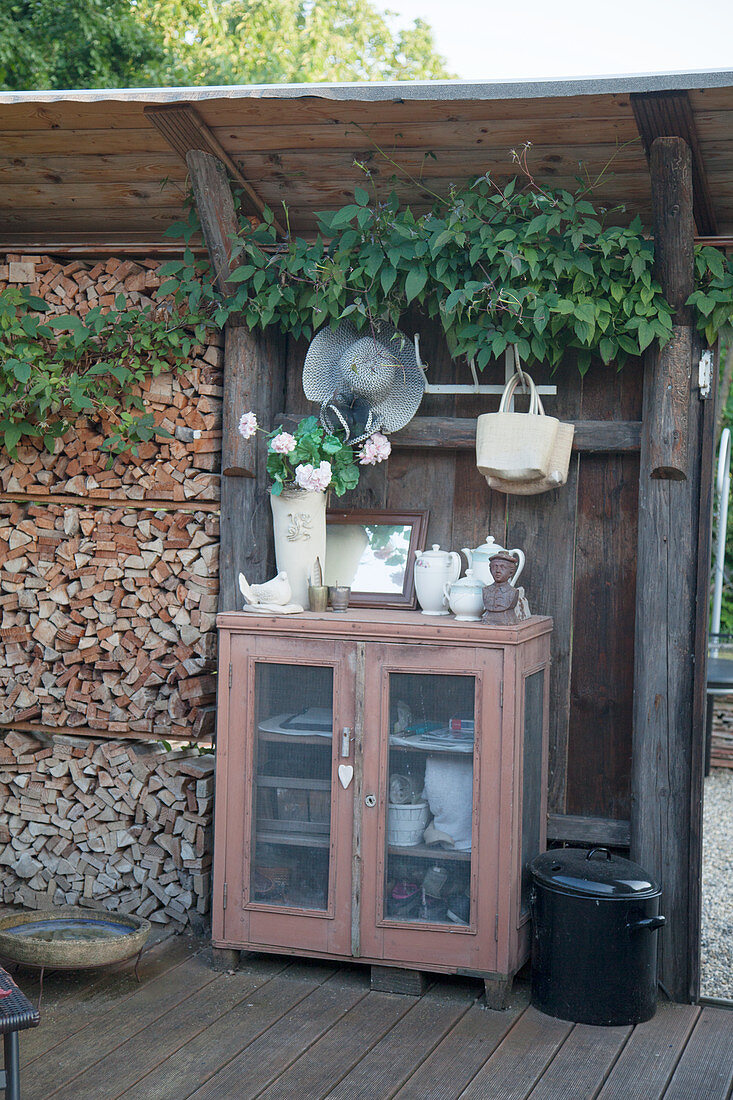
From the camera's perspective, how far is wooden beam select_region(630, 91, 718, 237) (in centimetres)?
268

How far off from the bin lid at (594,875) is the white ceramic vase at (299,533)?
47.0 inches

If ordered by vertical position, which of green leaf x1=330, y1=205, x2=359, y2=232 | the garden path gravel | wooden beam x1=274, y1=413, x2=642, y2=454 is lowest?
the garden path gravel

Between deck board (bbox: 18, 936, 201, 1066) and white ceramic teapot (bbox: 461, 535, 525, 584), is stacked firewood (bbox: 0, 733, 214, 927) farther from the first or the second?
white ceramic teapot (bbox: 461, 535, 525, 584)

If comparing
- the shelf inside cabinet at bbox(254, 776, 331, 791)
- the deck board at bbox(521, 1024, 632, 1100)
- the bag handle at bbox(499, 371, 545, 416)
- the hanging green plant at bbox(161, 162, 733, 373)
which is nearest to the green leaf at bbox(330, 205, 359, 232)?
the hanging green plant at bbox(161, 162, 733, 373)

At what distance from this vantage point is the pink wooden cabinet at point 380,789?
3117mm

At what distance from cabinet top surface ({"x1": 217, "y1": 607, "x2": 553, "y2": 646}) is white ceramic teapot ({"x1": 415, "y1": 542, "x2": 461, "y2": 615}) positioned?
5cm

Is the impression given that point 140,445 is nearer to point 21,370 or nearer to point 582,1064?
point 21,370

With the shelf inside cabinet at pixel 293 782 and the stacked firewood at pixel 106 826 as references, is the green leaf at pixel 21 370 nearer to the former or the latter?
the stacked firewood at pixel 106 826

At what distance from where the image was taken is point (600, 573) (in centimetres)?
355

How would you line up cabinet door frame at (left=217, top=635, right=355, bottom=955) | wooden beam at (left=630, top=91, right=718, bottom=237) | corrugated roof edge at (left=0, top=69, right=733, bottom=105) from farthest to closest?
cabinet door frame at (left=217, top=635, right=355, bottom=955)
wooden beam at (left=630, top=91, right=718, bottom=237)
corrugated roof edge at (left=0, top=69, right=733, bottom=105)

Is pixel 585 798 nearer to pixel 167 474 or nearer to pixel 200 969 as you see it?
pixel 200 969

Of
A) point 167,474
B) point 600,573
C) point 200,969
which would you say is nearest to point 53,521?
point 167,474

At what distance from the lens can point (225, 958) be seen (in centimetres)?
339

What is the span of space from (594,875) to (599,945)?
201 millimetres
